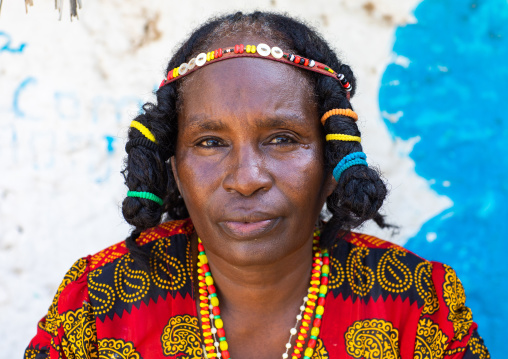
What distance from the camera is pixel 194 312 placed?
205 centimetres

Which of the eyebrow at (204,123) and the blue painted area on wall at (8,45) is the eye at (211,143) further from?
the blue painted area on wall at (8,45)

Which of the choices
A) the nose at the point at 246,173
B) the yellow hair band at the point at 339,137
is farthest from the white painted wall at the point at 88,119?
the nose at the point at 246,173

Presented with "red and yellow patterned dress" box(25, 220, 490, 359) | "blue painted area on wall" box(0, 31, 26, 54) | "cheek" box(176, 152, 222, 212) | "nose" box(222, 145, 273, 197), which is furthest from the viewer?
"blue painted area on wall" box(0, 31, 26, 54)

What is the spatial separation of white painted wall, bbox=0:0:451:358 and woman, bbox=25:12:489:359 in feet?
2.12

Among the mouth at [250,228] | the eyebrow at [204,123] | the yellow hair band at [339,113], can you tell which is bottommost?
the mouth at [250,228]

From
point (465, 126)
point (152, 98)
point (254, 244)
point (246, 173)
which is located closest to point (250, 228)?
point (254, 244)

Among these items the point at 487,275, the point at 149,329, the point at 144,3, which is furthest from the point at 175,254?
the point at 487,275

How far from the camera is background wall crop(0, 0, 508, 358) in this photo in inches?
104

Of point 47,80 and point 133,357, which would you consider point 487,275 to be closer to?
point 133,357

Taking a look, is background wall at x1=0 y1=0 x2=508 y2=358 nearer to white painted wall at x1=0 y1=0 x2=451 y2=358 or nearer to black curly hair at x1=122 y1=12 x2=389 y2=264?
white painted wall at x1=0 y1=0 x2=451 y2=358

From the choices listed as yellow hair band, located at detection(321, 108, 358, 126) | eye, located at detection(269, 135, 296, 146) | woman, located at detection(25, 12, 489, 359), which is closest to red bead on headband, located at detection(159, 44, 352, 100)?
woman, located at detection(25, 12, 489, 359)

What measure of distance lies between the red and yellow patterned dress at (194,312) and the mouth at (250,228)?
44 cm

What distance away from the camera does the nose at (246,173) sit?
1.73m

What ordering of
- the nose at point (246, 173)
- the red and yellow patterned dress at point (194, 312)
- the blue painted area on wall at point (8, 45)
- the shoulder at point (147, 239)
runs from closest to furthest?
the nose at point (246, 173) < the red and yellow patterned dress at point (194, 312) < the shoulder at point (147, 239) < the blue painted area on wall at point (8, 45)
